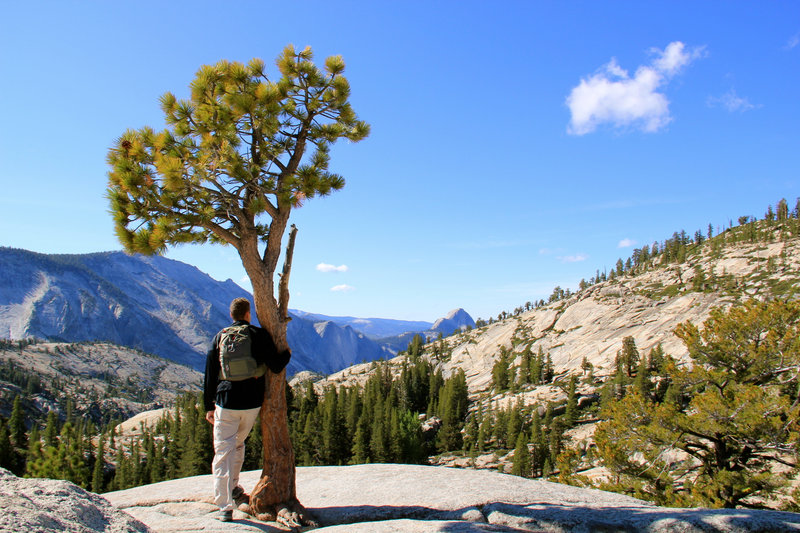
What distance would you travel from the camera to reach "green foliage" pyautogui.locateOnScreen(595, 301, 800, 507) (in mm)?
14102

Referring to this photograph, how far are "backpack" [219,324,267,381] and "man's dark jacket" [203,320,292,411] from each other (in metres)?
0.13

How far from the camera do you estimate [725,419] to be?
47.9 feet

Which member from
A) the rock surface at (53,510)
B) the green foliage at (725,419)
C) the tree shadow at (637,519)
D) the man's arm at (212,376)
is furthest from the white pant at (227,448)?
the green foliage at (725,419)

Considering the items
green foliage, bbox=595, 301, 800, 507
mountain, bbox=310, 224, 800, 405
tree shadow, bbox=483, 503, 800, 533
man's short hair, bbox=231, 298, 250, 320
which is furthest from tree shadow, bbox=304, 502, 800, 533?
mountain, bbox=310, 224, 800, 405

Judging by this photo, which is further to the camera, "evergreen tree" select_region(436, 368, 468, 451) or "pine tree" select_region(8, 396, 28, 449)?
"evergreen tree" select_region(436, 368, 468, 451)

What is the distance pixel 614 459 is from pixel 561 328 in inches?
6245

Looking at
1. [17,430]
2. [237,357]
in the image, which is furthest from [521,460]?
[17,430]

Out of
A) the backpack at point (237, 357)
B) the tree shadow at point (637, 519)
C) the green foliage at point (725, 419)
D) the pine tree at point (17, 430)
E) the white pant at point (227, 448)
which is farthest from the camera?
the pine tree at point (17, 430)

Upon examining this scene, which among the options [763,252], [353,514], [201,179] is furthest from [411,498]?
[763,252]

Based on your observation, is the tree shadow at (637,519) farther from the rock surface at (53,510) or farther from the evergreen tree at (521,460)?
the evergreen tree at (521,460)

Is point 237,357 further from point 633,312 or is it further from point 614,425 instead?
point 633,312

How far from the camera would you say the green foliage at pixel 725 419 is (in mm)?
14102

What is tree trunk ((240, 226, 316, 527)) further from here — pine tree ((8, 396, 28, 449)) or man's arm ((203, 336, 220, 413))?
pine tree ((8, 396, 28, 449))

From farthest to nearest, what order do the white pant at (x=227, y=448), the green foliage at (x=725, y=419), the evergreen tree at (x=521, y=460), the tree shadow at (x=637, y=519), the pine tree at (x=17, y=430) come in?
the pine tree at (x=17, y=430) < the evergreen tree at (x=521, y=460) < the green foliage at (x=725, y=419) < the white pant at (x=227, y=448) < the tree shadow at (x=637, y=519)
